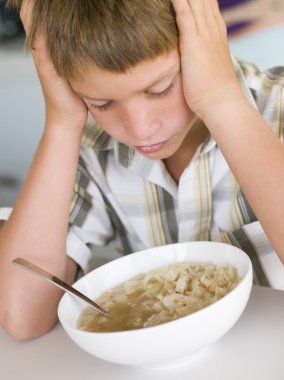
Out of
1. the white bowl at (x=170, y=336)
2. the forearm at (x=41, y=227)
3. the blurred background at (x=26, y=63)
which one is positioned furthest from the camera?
the blurred background at (x=26, y=63)

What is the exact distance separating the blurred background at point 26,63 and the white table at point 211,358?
1389 mm

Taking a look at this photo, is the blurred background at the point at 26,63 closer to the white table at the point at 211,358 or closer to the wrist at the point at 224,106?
the wrist at the point at 224,106

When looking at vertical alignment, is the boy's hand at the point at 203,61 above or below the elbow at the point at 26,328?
above

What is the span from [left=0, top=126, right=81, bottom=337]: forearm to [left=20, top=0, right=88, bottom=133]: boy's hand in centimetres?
2

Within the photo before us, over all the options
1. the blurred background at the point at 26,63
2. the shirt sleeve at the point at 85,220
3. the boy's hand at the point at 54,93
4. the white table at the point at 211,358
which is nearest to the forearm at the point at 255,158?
the white table at the point at 211,358

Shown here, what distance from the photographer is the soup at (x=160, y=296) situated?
82 centimetres

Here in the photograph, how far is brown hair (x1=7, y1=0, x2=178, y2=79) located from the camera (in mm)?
868

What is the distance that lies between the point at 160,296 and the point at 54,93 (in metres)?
0.44

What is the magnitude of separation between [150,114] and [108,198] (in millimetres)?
371

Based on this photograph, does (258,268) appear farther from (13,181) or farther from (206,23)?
(13,181)

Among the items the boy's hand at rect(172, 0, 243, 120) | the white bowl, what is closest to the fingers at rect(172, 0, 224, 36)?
the boy's hand at rect(172, 0, 243, 120)

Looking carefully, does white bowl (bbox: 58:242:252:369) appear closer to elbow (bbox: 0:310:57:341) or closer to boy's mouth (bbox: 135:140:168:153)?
elbow (bbox: 0:310:57:341)

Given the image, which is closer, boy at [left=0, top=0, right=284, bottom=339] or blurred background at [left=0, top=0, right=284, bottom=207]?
boy at [left=0, top=0, right=284, bottom=339]

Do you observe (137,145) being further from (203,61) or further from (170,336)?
(170,336)
